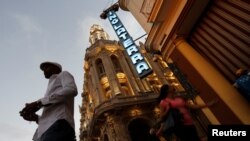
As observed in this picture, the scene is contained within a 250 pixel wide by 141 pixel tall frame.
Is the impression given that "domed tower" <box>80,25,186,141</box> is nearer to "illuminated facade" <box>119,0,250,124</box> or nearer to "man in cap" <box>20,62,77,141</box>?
"illuminated facade" <box>119,0,250,124</box>

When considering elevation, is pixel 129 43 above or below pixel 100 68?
below

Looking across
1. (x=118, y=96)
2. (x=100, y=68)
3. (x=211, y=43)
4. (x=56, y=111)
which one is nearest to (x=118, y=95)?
(x=118, y=96)

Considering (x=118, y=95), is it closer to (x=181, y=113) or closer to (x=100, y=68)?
(x=100, y=68)

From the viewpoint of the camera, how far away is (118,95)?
101 feet

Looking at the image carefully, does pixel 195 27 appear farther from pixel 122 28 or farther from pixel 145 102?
pixel 145 102

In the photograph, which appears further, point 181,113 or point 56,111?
point 181,113

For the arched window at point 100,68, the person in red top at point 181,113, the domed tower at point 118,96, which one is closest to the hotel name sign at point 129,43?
the domed tower at point 118,96

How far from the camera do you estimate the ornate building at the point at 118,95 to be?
2853 centimetres

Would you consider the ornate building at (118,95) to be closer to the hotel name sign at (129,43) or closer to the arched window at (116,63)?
the arched window at (116,63)

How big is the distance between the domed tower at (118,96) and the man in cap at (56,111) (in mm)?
24003

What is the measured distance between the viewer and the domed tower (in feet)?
93.6

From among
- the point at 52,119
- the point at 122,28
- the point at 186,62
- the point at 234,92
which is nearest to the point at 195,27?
the point at 186,62

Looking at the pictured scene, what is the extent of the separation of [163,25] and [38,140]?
7414 millimetres

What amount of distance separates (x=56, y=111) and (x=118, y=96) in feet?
87.3
